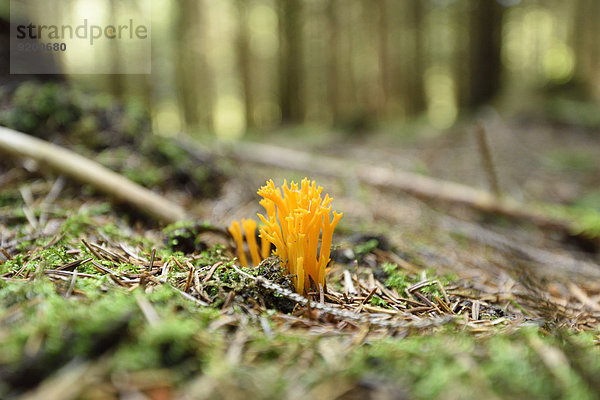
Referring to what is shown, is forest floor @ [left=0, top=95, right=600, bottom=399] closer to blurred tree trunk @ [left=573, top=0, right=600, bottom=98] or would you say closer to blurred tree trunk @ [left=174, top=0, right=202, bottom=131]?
blurred tree trunk @ [left=174, top=0, right=202, bottom=131]

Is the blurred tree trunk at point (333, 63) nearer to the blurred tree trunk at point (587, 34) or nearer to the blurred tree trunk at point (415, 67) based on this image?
the blurred tree trunk at point (415, 67)

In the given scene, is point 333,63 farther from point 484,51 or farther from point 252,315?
point 252,315

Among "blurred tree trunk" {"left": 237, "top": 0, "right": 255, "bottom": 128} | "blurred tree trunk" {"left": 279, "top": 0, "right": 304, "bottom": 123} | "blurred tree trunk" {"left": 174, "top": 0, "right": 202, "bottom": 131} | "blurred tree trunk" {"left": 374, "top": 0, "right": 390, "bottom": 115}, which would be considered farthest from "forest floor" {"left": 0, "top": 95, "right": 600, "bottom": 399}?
"blurred tree trunk" {"left": 174, "top": 0, "right": 202, "bottom": 131}

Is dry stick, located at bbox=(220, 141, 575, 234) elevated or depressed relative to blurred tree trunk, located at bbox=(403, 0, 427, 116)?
depressed

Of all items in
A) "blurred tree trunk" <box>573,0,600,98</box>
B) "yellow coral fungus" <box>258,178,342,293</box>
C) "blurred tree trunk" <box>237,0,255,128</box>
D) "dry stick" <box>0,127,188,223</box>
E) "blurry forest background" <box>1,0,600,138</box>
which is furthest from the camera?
"blurred tree trunk" <box>573,0,600,98</box>

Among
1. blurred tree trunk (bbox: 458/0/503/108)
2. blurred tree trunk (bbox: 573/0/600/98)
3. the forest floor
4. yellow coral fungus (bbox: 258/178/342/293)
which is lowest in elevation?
the forest floor
